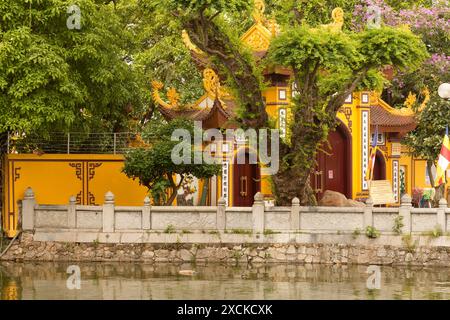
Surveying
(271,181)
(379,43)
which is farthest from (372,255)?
(379,43)

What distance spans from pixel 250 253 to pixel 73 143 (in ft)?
21.7

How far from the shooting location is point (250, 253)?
26.9m

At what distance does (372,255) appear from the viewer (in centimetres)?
2667

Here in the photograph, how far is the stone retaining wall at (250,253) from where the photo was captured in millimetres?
26609

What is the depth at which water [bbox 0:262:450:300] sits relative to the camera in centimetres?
2227

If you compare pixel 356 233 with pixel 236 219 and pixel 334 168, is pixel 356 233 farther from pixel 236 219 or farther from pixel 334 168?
pixel 334 168

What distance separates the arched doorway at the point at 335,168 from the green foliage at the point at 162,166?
5140mm

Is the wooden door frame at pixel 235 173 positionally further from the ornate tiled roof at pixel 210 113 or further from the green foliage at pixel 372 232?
the green foliage at pixel 372 232

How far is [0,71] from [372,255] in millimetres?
9954

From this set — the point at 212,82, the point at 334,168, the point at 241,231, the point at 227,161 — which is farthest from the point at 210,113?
the point at 241,231

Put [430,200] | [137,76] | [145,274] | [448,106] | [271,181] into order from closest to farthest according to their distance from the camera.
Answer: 1. [145,274]
2. [271,181]
3. [137,76]
4. [448,106]
5. [430,200]

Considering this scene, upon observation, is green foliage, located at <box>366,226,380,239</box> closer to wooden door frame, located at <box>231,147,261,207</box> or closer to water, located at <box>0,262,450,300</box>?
water, located at <box>0,262,450,300</box>

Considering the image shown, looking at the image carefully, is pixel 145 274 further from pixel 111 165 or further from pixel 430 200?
pixel 430 200

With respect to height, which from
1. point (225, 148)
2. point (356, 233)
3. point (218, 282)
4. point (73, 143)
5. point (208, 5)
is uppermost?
point (208, 5)
